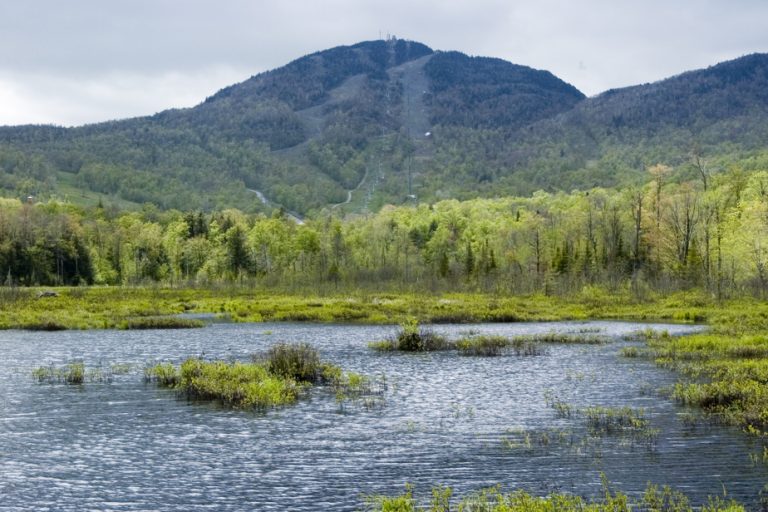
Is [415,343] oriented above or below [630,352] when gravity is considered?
above

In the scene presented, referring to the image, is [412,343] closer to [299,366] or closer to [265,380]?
[299,366]

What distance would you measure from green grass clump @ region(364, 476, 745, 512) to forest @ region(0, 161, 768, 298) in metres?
70.2

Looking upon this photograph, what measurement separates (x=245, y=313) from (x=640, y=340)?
140 ft

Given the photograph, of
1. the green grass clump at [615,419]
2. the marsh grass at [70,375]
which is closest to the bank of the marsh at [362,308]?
the marsh grass at [70,375]

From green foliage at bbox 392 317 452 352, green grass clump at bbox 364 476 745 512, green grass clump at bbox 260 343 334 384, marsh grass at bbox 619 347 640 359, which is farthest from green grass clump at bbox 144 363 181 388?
marsh grass at bbox 619 347 640 359

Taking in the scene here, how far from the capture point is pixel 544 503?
50.1 ft

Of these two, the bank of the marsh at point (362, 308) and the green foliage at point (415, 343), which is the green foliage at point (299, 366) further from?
the bank of the marsh at point (362, 308)

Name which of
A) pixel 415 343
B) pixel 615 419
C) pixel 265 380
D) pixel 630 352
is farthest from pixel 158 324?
pixel 615 419

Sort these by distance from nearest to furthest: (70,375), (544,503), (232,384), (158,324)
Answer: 1. (544,503)
2. (232,384)
3. (70,375)
4. (158,324)

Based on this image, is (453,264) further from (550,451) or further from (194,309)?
(550,451)

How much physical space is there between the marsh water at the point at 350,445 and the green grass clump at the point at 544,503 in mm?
679

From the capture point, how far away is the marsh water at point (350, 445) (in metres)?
19.1

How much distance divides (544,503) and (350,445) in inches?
366

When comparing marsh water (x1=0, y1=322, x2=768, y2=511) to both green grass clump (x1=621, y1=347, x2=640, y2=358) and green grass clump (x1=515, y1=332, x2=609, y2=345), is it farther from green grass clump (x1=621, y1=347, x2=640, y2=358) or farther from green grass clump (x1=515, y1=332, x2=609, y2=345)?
green grass clump (x1=515, y1=332, x2=609, y2=345)
